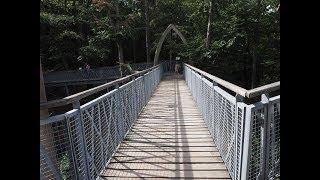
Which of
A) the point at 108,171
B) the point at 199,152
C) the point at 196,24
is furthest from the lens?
the point at 196,24

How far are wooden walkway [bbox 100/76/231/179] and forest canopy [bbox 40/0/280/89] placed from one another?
13.6m

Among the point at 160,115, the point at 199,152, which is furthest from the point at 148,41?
the point at 199,152

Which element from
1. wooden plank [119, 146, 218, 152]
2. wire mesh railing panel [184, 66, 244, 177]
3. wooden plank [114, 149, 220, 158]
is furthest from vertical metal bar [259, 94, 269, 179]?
wooden plank [119, 146, 218, 152]

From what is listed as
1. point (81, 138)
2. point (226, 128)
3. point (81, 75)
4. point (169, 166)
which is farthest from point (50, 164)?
point (81, 75)

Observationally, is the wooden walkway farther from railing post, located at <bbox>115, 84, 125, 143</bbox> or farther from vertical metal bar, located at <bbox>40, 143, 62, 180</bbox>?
vertical metal bar, located at <bbox>40, 143, 62, 180</bbox>

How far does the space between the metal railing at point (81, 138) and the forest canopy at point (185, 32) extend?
16.0 metres

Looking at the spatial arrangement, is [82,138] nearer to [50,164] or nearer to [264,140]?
[50,164]

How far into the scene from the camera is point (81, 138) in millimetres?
3457

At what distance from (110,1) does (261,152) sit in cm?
2580

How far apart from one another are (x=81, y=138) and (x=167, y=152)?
6.87 feet

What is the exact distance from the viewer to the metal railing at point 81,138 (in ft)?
9.45

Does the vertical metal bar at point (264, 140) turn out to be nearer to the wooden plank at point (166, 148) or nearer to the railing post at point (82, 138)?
the railing post at point (82, 138)

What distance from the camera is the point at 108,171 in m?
4.48
